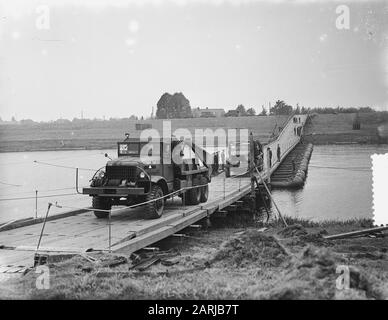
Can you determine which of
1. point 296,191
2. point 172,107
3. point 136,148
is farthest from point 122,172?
point 172,107

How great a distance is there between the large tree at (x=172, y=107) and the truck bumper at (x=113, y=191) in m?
48.5

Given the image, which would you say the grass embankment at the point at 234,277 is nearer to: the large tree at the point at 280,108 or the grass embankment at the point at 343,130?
the grass embankment at the point at 343,130

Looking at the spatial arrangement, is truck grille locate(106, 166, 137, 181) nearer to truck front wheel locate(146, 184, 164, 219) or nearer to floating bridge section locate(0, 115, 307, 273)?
truck front wheel locate(146, 184, 164, 219)

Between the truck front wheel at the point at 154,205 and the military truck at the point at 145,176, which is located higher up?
the military truck at the point at 145,176

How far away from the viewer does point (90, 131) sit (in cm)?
5906

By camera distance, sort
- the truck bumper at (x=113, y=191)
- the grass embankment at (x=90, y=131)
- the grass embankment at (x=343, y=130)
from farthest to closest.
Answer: the grass embankment at (x=90, y=131) → the grass embankment at (x=343, y=130) → the truck bumper at (x=113, y=191)

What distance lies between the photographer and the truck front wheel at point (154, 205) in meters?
12.9

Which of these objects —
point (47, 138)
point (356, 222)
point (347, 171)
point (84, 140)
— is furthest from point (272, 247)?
point (47, 138)

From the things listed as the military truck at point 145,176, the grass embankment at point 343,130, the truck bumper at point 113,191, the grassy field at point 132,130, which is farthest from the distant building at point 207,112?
the truck bumper at point 113,191

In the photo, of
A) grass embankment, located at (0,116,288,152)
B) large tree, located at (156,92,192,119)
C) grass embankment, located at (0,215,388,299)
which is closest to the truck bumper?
grass embankment, located at (0,215,388,299)

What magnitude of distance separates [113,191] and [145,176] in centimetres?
93

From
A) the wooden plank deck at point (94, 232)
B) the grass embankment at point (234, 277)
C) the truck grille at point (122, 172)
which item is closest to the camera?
the grass embankment at point (234, 277)

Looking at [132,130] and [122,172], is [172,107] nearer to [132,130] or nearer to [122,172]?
[132,130]

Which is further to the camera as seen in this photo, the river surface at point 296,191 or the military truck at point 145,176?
the river surface at point 296,191
